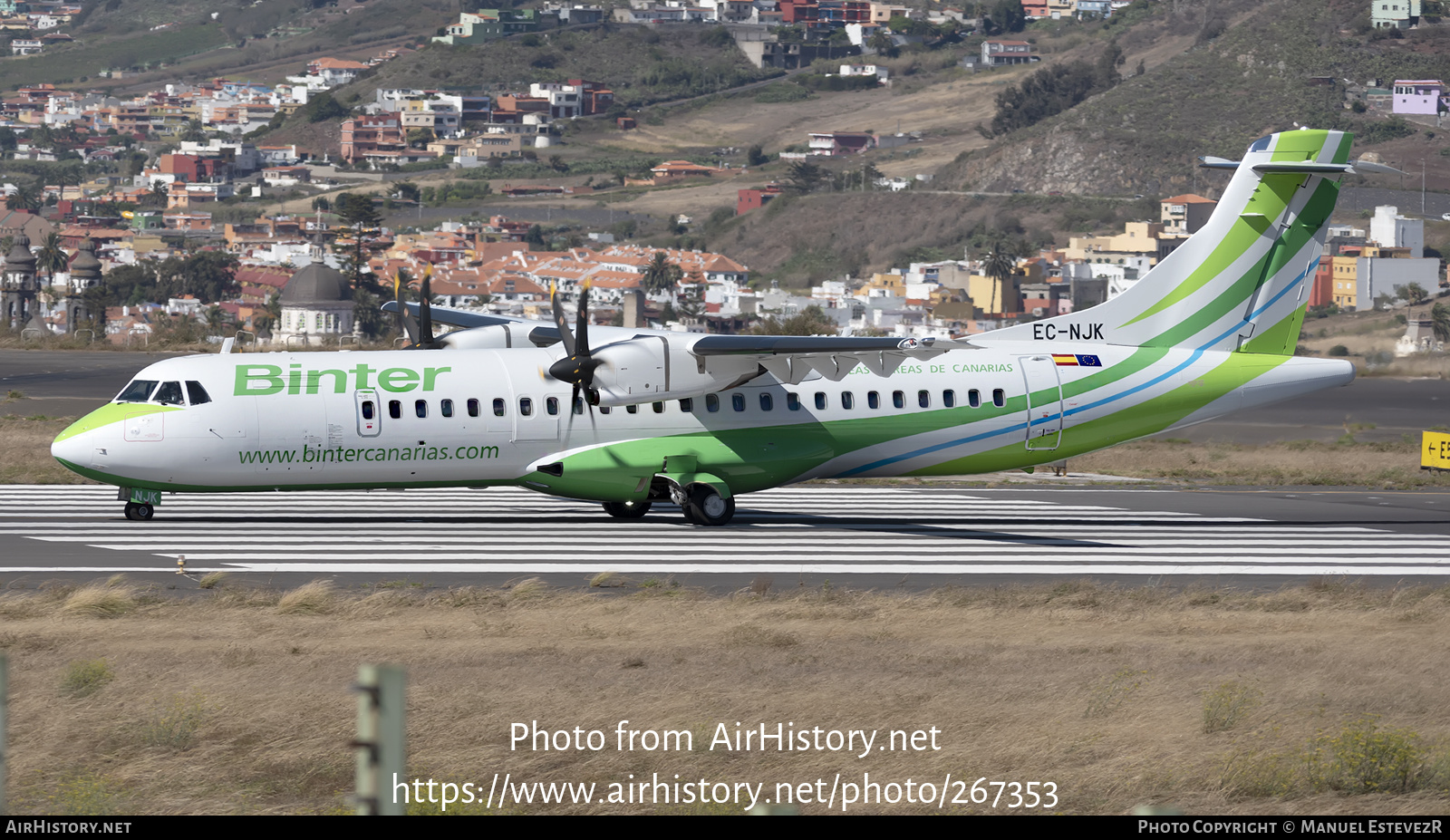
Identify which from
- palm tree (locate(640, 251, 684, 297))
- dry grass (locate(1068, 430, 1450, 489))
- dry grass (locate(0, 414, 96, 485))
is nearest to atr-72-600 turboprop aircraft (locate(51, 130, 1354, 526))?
dry grass (locate(0, 414, 96, 485))

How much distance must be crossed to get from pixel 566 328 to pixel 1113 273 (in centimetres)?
→ 14848

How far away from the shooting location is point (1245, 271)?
99.0 ft

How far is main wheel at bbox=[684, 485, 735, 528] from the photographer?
1080 inches

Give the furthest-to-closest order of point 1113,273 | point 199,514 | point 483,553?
point 1113,273 → point 199,514 → point 483,553

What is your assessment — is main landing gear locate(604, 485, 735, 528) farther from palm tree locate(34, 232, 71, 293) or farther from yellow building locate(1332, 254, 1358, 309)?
palm tree locate(34, 232, 71, 293)

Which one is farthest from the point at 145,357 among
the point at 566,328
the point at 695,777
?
the point at 695,777

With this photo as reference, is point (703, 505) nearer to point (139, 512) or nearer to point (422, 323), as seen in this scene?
point (422, 323)

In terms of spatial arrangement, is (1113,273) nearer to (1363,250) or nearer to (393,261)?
(1363,250)

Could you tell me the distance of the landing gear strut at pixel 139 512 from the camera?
26625 millimetres

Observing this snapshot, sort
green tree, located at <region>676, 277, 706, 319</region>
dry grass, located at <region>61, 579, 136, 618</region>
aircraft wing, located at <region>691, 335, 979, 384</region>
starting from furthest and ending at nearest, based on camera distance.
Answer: green tree, located at <region>676, 277, 706, 319</region> < aircraft wing, located at <region>691, 335, 979, 384</region> < dry grass, located at <region>61, 579, 136, 618</region>

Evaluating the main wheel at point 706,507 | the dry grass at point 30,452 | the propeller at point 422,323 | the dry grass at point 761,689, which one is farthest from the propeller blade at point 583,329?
the dry grass at point 30,452

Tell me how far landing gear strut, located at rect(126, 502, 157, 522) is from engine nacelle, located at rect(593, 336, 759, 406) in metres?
8.29
